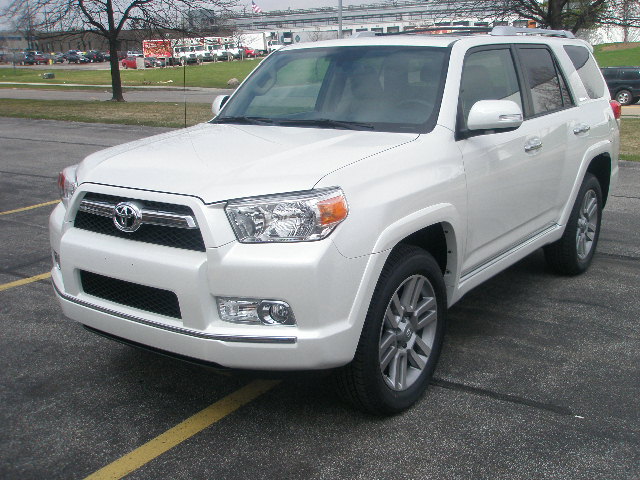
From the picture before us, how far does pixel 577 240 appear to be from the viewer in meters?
5.77

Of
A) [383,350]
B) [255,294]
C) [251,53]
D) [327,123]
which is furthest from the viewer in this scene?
[251,53]

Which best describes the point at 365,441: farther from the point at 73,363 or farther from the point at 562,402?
the point at 73,363

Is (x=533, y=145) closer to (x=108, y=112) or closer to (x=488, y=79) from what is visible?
(x=488, y=79)

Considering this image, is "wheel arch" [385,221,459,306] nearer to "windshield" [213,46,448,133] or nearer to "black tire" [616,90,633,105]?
"windshield" [213,46,448,133]

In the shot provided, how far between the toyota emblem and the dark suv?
1064 inches

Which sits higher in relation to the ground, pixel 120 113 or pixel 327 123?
pixel 327 123

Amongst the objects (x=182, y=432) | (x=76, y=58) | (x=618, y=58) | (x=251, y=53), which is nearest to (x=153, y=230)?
(x=182, y=432)

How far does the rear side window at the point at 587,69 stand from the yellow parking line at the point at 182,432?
3.66 meters

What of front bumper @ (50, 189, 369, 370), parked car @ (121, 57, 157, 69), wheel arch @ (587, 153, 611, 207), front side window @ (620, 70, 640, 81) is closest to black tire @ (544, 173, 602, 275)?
wheel arch @ (587, 153, 611, 207)

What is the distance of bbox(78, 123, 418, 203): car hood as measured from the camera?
3.23 metres

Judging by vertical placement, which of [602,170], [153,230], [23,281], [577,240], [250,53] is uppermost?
[250,53]

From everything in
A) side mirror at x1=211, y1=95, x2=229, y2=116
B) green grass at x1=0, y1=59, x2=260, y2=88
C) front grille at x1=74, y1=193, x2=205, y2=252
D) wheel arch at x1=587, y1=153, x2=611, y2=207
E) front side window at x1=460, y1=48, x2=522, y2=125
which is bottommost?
wheel arch at x1=587, y1=153, x2=611, y2=207

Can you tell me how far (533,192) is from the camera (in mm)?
4836

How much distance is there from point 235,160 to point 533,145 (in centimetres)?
219
